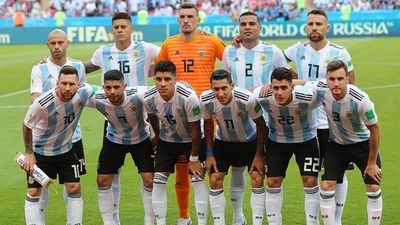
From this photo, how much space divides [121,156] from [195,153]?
37.6 inches

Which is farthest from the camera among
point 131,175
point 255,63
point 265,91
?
point 131,175

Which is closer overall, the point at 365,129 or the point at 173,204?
the point at 365,129

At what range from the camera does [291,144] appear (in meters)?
9.81

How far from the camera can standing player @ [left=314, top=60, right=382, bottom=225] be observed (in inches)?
359

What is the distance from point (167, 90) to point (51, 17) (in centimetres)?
3897

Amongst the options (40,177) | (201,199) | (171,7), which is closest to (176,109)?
(201,199)

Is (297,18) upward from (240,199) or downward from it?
downward

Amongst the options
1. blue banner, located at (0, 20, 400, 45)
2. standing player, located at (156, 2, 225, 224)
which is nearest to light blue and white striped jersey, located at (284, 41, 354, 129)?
standing player, located at (156, 2, 225, 224)

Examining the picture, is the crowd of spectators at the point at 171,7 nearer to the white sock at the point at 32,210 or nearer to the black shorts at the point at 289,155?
the black shorts at the point at 289,155

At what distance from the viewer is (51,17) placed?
156 feet

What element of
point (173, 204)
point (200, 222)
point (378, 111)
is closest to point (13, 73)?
point (378, 111)

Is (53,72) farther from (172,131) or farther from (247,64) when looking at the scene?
(247,64)

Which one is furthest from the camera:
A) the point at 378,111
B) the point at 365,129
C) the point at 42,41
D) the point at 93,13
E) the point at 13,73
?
the point at 93,13

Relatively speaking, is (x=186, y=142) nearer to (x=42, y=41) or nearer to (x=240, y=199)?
(x=240, y=199)
